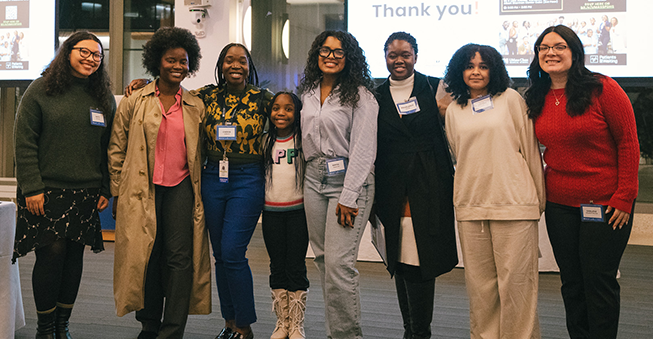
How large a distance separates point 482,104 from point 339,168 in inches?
26.4

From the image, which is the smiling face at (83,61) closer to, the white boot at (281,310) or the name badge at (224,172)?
the name badge at (224,172)

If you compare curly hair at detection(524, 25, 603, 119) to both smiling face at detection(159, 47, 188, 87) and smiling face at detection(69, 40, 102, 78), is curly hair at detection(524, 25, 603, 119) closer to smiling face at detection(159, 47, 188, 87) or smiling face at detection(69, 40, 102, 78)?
smiling face at detection(159, 47, 188, 87)

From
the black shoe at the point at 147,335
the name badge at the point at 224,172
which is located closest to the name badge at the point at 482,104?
the name badge at the point at 224,172

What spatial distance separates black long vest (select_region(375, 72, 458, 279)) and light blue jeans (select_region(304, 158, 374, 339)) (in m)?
0.12

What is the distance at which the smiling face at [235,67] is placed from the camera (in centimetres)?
230

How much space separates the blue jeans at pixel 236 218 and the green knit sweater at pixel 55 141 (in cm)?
55

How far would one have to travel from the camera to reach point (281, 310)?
2.38 m

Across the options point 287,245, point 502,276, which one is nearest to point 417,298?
point 502,276

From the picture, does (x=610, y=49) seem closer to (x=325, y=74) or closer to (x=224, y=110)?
(x=325, y=74)

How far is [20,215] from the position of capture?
7.16 ft

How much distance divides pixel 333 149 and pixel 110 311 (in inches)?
73.4

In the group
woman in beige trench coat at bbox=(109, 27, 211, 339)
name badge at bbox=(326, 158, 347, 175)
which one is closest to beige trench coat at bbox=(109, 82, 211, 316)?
woman in beige trench coat at bbox=(109, 27, 211, 339)

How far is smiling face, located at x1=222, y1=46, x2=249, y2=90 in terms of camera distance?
2301mm

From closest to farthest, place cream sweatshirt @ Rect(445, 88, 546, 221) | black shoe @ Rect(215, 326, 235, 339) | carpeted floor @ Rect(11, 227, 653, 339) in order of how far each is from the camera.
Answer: cream sweatshirt @ Rect(445, 88, 546, 221)
black shoe @ Rect(215, 326, 235, 339)
carpeted floor @ Rect(11, 227, 653, 339)
